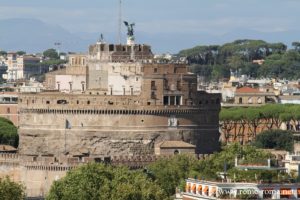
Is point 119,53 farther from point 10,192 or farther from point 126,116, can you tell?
point 10,192

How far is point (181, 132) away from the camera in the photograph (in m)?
131

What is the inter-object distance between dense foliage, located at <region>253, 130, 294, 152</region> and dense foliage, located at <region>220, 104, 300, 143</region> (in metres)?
13.1

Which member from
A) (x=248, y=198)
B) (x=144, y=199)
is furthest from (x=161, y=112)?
(x=248, y=198)

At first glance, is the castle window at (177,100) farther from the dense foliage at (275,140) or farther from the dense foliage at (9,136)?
the dense foliage at (9,136)

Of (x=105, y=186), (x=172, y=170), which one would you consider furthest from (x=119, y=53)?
(x=105, y=186)

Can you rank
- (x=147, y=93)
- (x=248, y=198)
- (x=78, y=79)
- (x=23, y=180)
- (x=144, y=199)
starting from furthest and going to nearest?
(x=78, y=79) < (x=147, y=93) < (x=23, y=180) < (x=144, y=199) < (x=248, y=198)

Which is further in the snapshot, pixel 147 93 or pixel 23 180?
pixel 147 93

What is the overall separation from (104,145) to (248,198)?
61139mm

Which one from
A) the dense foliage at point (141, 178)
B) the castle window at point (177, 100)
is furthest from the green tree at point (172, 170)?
the castle window at point (177, 100)

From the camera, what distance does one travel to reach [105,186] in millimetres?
92500

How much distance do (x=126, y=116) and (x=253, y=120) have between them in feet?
130

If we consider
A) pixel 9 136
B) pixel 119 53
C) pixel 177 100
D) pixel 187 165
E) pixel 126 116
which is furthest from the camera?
pixel 9 136

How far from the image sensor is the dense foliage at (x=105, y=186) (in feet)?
296

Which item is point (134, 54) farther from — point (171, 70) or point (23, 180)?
point (23, 180)
